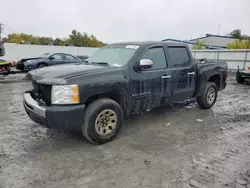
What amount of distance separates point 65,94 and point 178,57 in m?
3.01

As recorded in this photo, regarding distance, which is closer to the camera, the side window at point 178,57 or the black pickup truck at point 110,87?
the black pickup truck at point 110,87

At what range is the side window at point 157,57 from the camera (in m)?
4.62

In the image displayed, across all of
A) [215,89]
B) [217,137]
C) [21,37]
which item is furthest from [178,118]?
[21,37]

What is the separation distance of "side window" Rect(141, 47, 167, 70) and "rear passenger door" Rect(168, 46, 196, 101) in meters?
0.21

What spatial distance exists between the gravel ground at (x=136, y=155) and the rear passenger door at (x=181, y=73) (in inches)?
26.5

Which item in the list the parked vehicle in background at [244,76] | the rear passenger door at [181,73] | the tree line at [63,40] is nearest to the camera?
the rear passenger door at [181,73]

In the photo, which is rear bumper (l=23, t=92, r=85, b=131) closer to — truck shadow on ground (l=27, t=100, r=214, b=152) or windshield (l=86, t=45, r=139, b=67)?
truck shadow on ground (l=27, t=100, r=214, b=152)

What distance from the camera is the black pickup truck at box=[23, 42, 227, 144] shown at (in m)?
3.44

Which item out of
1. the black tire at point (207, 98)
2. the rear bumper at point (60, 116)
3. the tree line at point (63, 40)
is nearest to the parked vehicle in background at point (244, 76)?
the black tire at point (207, 98)

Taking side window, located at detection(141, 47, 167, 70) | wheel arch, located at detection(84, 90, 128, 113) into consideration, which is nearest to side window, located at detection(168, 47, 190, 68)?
side window, located at detection(141, 47, 167, 70)

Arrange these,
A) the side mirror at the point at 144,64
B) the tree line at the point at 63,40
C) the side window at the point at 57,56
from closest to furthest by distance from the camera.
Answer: the side mirror at the point at 144,64 → the side window at the point at 57,56 → the tree line at the point at 63,40

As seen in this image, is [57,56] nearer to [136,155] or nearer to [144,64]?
[144,64]

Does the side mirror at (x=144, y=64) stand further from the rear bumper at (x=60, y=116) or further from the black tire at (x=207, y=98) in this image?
the black tire at (x=207, y=98)

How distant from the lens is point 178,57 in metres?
5.29
